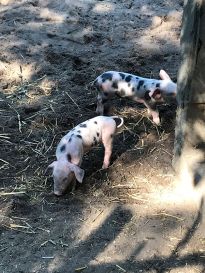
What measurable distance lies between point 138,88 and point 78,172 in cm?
149

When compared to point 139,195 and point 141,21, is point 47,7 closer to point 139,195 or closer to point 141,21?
point 141,21

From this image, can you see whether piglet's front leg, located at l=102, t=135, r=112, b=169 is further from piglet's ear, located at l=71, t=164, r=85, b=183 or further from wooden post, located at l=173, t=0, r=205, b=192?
wooden post, located at l=173, t=0, r=205, b=192

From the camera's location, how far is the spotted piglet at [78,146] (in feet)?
16.5

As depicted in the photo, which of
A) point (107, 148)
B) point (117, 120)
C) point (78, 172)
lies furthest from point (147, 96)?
point (78, 172)

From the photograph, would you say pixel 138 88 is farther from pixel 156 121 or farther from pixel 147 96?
pixel 156 121

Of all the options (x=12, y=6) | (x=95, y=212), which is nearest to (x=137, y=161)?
(x=95, y=212)

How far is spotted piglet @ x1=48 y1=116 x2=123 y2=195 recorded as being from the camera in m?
5.02

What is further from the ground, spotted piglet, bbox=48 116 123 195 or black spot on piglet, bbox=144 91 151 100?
black spot on piglet, bbox=144 91 151 100

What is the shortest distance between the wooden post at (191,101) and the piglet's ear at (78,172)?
0.89m

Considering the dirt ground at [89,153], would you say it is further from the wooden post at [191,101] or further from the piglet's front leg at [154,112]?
the wooden post at [191,101]

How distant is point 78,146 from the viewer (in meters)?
5.26

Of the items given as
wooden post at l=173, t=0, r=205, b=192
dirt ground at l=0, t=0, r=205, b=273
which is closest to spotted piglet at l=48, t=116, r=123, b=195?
dirt ground at l=0, t=0, r=205, b=273

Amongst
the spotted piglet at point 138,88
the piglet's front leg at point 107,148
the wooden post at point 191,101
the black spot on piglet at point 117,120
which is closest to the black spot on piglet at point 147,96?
the spotted piglet at point 138,88

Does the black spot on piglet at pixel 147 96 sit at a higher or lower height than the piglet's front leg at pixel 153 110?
higher
